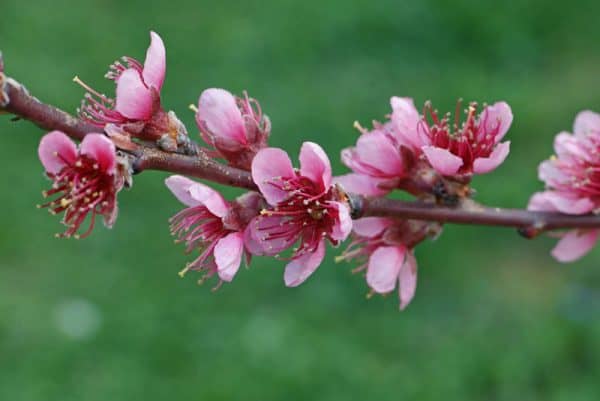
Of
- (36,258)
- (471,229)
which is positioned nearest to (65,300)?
(36,258)

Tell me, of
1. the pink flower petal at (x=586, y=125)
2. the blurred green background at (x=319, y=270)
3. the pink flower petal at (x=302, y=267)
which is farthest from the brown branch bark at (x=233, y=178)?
the blurred green background at (x=319, y=270)

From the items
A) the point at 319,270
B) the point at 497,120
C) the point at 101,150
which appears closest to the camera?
the point at 101,150

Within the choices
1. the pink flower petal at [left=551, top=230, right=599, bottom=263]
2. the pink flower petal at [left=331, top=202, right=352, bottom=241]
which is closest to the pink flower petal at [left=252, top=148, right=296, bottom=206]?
the pink flower petal at [left=331, top=202, right=352, bottom=241]

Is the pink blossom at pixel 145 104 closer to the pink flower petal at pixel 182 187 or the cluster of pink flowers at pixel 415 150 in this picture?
the pink flower petal at pixel 182 187

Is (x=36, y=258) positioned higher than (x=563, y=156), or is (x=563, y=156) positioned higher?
(x=563, y=156)

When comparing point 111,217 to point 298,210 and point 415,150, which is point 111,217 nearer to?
point 298,210

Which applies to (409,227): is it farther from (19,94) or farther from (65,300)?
(65,300)

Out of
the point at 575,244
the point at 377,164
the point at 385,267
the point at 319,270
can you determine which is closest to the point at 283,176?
the point at 377,164
